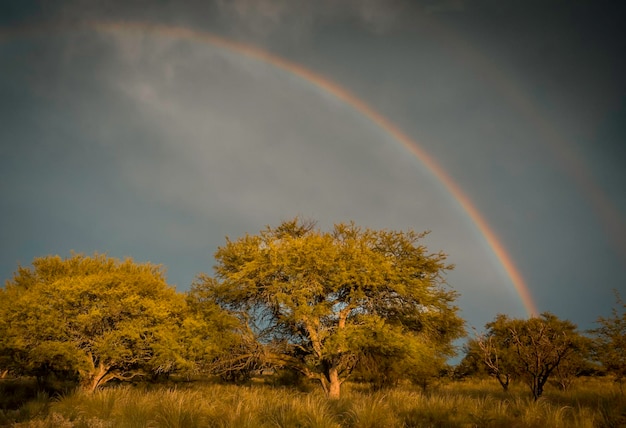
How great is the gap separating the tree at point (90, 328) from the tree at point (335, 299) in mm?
3898

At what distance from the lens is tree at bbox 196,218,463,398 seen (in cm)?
1866

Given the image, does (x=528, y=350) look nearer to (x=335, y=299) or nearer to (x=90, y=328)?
(x=335, y=299)

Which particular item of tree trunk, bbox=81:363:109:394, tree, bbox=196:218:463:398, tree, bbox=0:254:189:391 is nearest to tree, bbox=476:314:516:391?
tree, bbox=196:218:463:398

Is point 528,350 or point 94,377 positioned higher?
point 528,350

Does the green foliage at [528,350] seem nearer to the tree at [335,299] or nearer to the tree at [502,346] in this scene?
the tree at [502,346]

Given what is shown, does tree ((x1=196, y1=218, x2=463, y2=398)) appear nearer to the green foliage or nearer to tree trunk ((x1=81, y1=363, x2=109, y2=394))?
the green foliage

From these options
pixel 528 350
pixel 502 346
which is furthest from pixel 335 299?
pixel 502 346

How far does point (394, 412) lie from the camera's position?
9.50 m

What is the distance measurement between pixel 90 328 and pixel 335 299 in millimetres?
13098

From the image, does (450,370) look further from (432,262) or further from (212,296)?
(212,296)

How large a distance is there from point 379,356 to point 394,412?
11.1 m

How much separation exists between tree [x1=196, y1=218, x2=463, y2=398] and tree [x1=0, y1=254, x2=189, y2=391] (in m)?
3.90

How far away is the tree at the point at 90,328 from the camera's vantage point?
1803cm

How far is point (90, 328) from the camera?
18750mm
